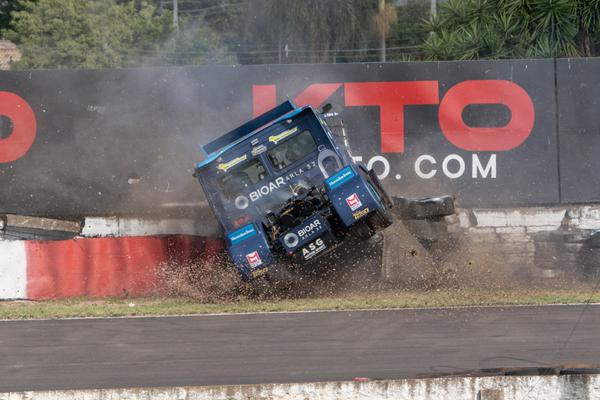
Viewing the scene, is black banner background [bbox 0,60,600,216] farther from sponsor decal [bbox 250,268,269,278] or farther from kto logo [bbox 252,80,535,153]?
sponsor decal [bbox 250,268,269,278]

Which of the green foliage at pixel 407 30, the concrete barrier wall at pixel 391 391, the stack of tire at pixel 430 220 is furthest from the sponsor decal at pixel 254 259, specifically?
Result: the green foliage at pixel 407 30

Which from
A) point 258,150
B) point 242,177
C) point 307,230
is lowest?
point 307,230

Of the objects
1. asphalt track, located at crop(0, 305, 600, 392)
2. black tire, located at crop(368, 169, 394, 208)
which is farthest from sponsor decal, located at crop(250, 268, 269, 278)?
black tire, located at crop(368, 169, 394, 208)

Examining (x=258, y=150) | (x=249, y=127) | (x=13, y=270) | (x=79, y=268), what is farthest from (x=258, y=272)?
(x=13, y=270)

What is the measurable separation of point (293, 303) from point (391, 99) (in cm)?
474

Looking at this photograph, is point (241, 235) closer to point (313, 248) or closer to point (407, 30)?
point (313, 248)

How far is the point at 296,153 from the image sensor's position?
588 inches

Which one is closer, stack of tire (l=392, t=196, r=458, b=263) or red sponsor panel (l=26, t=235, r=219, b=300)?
stack of tire (l=392, t=196, r=458, b=263)

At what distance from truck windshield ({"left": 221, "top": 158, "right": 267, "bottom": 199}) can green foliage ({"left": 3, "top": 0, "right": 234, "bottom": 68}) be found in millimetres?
24913

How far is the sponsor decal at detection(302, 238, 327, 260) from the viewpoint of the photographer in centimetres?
1421

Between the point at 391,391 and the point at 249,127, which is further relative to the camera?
the point at 249,127

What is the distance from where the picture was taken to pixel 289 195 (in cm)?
1462

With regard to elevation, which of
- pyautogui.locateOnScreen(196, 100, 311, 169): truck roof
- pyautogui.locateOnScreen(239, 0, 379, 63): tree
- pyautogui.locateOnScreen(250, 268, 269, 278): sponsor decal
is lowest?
pyautogui.locateOnScreen(250, 268, 269, 278): sponsor decal

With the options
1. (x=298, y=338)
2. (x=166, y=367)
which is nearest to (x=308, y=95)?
(x=298, y=338)
